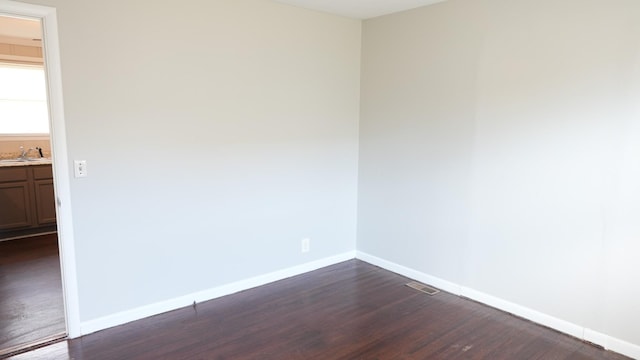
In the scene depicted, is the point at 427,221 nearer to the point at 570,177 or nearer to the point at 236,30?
the point at 570,177

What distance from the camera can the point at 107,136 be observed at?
267 centimetres

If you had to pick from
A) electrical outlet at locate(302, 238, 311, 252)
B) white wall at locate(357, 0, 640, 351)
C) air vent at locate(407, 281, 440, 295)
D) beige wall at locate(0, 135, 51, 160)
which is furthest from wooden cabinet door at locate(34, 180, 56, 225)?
air vent at locate(407, 281, 440, 295)

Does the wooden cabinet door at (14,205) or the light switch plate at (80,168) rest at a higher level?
the light switch plate at (80,168)

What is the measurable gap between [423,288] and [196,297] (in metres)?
1.97

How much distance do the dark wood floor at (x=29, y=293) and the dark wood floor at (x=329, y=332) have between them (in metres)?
0.32

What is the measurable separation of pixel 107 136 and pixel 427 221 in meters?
2.69

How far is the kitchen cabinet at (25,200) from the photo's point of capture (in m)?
4.75

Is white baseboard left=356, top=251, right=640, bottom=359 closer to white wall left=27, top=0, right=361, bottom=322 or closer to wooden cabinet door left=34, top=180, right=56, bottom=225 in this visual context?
white wall left=27, top=0, right=361, bottom=322

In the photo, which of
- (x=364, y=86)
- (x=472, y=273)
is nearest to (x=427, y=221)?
(x=472, y=273)

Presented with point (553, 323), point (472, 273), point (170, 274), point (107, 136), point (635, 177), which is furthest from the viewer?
point (472, 273)

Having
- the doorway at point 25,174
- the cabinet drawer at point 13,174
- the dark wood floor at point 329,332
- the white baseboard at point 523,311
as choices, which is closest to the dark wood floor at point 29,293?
the doorway at point 25,174

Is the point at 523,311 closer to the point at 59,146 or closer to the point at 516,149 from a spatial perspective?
the point at 516,149

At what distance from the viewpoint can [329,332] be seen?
2791 mm

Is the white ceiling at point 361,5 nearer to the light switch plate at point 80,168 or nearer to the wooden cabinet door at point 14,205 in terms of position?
the light switch plate at point 80,168
